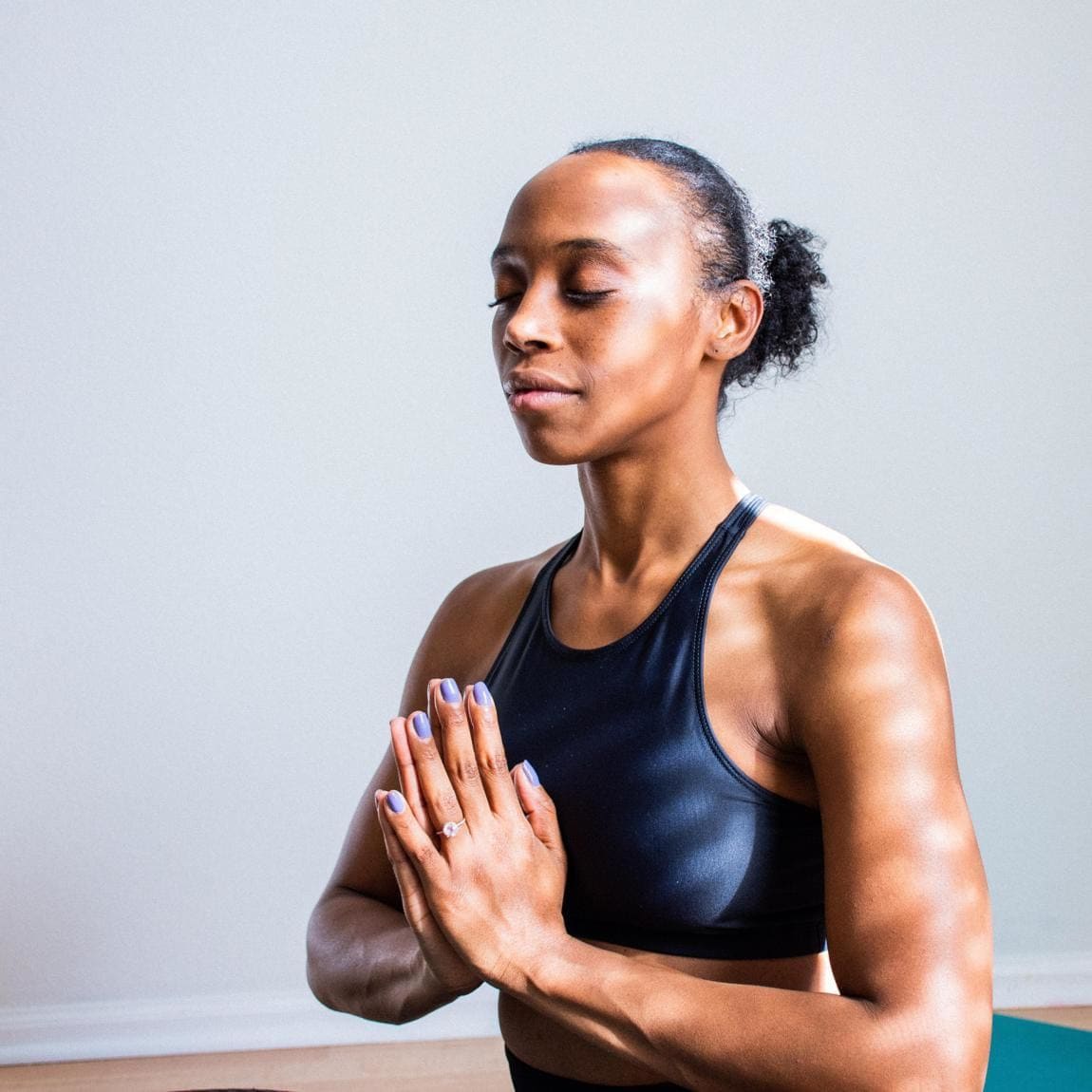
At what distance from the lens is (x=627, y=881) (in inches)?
48.0

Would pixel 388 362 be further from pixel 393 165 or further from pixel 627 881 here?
pixel 627 881

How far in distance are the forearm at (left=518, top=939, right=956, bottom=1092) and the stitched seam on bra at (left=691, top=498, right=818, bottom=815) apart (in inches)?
6.6

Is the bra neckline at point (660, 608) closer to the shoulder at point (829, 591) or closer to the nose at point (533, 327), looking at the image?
the shoulder at point (829, 591)

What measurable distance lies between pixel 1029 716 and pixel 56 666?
2262mm

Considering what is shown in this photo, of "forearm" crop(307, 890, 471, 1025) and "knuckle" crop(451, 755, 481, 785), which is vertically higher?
"knuckle" crop(451, 755, 481, 785)

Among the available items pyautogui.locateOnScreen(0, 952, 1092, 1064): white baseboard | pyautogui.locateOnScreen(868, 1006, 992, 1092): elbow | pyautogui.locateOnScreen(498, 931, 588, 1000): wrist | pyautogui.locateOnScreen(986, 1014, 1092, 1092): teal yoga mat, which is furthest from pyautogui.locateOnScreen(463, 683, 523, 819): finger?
pyautogui.locateOnScreen(0, 952, 1092, 1064): white baseboard

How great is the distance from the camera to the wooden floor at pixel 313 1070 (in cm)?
304

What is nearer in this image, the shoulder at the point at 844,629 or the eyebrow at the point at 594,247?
the shoulder at the point at 844,629

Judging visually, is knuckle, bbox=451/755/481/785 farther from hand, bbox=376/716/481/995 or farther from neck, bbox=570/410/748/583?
neck, bbox=570/410/748/583

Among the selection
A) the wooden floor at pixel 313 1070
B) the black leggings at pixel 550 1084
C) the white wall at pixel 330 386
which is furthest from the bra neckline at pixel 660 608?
the wooden floor at pixel 313 1070

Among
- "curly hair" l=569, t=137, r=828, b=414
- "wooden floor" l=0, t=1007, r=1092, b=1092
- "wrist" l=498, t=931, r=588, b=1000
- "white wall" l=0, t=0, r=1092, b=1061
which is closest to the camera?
"wrist" l=498, t=931, r=588, b=1000

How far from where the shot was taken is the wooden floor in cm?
304

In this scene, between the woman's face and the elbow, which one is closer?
the elbow

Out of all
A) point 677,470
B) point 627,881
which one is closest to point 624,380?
point 677,470
